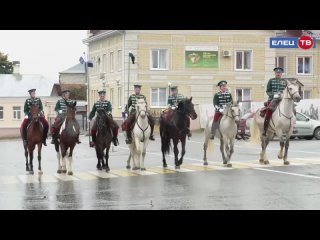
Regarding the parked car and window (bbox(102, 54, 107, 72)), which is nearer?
the parked car

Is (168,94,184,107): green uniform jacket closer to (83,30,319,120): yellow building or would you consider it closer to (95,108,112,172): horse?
(95,108,112,172): horse

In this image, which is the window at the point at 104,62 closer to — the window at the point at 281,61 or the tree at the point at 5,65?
the window at the point at 281,61

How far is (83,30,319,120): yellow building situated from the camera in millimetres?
55656

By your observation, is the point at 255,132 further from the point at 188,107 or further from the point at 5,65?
the point at 5,65

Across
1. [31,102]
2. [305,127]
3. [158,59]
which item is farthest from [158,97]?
[31,102]

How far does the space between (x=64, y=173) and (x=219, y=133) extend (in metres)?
5.08

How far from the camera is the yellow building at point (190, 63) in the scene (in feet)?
183

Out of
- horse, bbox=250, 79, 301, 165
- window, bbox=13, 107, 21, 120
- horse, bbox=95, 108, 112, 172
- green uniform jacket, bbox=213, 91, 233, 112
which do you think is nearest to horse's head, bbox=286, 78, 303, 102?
horse, bbox=250, 79, 301, 165

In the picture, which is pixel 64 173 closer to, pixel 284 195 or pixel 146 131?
pixel 146 131

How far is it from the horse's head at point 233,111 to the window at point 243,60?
36915 millimetres

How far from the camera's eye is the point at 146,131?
20.2 metres

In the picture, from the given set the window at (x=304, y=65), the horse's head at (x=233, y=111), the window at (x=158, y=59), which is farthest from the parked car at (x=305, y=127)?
the window at (x=304, y=65)

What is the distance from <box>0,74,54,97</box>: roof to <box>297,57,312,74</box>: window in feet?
118

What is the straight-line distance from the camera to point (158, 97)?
5628 cm
